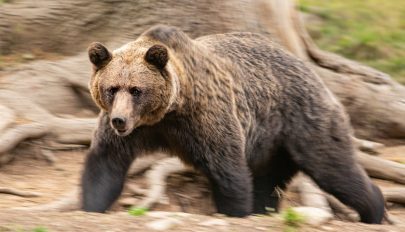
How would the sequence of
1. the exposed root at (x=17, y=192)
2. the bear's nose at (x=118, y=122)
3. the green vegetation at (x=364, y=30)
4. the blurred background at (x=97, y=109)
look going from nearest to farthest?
the bear's nose at (x=118, y=122)
the exposed root at (x=17, y=192)
the blurred background at (x=97, y=109)
the green vegetation at (x=364, y=30)

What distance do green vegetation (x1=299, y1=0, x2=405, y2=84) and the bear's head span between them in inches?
277

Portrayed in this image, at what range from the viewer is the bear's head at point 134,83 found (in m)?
6.75

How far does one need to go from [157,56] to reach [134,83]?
0.29 meters

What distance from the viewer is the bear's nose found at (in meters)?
6.57

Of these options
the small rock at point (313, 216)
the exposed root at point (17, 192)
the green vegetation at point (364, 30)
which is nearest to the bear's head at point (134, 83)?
the small rock at point (313, 216)

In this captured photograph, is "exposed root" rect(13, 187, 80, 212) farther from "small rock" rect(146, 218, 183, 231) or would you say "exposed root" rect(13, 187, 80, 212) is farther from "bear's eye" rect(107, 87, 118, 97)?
"small rock" rect(146, 218, 183, 231)

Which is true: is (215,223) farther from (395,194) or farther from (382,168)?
(382,168)

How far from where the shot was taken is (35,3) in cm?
1031

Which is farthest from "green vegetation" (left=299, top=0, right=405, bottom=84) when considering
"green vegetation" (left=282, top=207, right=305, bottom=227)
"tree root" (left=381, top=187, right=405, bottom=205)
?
"green vegetation" (left=282, top=207, right=305, bottom=227)

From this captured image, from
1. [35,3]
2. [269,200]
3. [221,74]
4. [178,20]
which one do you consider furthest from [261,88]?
[35,3]

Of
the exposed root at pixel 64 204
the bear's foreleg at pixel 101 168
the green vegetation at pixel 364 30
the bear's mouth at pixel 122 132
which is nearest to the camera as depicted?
Answer: the bear's mouth at pixel 122 132

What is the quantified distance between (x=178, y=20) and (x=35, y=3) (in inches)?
76.8

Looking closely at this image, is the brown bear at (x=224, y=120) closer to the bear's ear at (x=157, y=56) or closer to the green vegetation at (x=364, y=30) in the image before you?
the bear's ear at (x=157, y=56)

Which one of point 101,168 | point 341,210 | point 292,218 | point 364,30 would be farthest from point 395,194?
point 364,30
